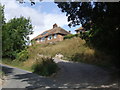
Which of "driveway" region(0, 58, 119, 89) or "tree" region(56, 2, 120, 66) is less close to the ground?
"tree" region(56, 2, 120, 66)

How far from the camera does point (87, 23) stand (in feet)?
38.4

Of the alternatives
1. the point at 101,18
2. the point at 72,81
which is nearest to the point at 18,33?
the point at 72,81

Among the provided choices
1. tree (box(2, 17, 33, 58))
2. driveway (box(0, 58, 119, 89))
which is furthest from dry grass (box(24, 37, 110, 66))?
tree (box(2, 17, 33, 58))

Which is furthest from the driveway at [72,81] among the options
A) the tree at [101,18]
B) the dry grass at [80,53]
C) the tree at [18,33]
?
the tree at [18,33]

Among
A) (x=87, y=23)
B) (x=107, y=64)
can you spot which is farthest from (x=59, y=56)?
(x=87, y=23)

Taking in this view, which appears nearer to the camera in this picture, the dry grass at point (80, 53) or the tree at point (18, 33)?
the dry grass at point (80, 53)

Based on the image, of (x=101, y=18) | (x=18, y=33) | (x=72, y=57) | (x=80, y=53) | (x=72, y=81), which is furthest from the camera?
(x=18, y=33)

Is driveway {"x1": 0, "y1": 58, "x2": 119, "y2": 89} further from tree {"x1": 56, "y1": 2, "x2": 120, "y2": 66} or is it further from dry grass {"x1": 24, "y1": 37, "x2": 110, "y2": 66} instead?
dry grass {"x1": 24, "y1": 37, "x2": 110, "y2": 66}

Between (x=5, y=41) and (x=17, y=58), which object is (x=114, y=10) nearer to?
(x=5, y=41)

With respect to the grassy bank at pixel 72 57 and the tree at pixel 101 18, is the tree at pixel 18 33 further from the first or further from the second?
the tree at pixel 101 18

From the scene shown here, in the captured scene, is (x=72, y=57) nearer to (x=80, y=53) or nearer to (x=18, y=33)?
(x=80, y=53)

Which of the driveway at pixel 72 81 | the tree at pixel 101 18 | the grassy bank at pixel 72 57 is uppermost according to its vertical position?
the tree at pixel 101 18

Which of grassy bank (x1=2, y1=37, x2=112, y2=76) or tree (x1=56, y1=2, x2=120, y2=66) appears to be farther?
grassy bank (x1=2, y1=37, x2=112, y2=76)

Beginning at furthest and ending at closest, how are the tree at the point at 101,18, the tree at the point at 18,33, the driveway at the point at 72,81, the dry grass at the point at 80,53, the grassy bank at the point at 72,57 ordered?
the tree at the point at 18,33, the dry grass at the point at 80,53, the grassy bank at the point at 72,57, the driveway at the point at 72,81, the tree at the point at 101,18
